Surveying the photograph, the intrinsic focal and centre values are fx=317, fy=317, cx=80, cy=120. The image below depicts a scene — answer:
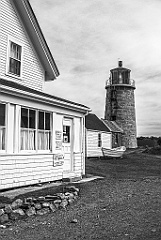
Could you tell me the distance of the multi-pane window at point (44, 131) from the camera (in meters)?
11.7

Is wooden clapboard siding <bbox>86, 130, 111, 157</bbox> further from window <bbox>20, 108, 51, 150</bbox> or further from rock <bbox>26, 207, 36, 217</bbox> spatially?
rock <bbox>26, 207, 36, 217</bbox>

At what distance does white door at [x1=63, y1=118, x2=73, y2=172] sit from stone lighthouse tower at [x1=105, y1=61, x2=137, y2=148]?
2912cm

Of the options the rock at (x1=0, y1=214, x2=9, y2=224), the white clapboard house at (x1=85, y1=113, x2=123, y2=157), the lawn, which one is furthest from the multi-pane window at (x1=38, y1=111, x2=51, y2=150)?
the white clapboard house at (x1=85, y1=113, x2=123, y2=157)

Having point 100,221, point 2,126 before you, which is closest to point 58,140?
point 2,126

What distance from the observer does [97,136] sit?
31609 mm

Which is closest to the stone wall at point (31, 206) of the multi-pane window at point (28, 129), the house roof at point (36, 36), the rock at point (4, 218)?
the rock at point (4, 218)

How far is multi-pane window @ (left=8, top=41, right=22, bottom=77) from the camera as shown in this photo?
1314 centimetres

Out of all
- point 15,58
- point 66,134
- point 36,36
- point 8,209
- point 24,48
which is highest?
point 36,36

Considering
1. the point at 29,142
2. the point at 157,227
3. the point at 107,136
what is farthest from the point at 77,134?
the point at 107,136

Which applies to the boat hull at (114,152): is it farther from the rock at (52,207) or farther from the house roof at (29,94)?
Answer: the rock at (52,207)

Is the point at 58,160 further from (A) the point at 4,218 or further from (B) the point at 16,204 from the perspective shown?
(A) the point at 4,218

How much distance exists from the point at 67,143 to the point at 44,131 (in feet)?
5.77

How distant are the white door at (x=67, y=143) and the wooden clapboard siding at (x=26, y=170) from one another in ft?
2.40

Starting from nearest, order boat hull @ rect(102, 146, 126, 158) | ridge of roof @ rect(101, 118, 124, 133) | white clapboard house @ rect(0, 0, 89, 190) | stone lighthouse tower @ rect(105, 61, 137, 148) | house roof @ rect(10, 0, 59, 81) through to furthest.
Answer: white clapboard house @ rect(0, 0, 89, 190)
house roof @ rect(10, 0, 59, 81)
boat hull @ rect(102, 146, 126, 158)
ridge of roof @ rect(101, 118, 124, 133)
stone lighthouse tower @ rect(105, 61, 137, 148)
